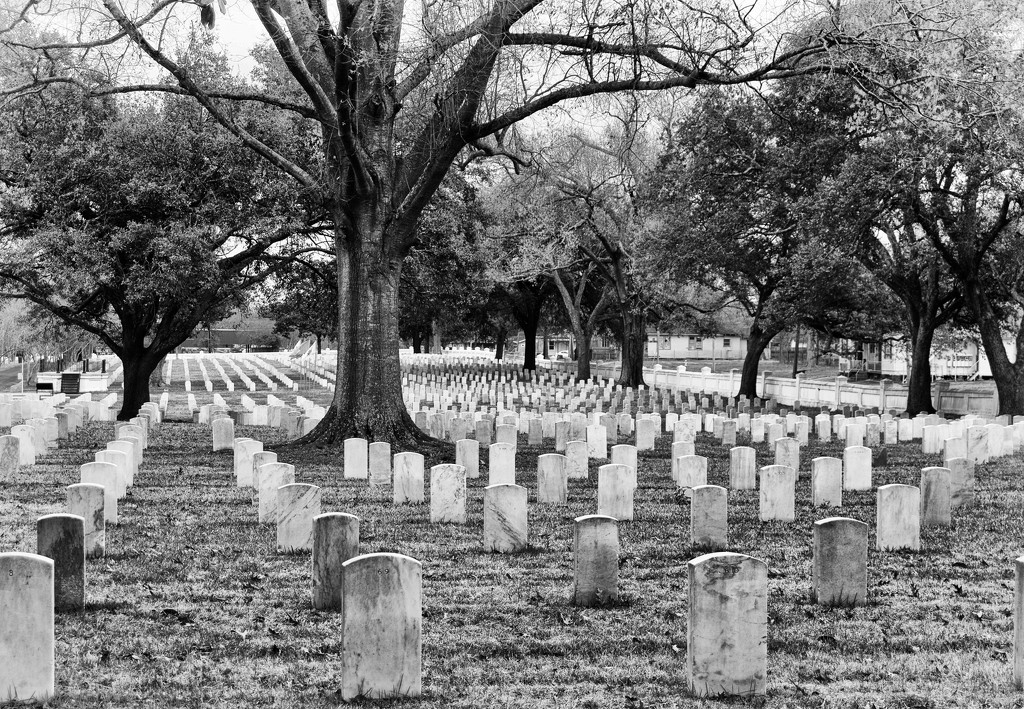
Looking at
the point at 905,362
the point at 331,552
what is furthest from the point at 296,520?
the point at 905,362

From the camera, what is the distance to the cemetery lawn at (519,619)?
17.7 feet

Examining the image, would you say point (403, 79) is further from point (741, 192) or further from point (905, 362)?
point (905, 362)

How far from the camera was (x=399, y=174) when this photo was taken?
16891 mm

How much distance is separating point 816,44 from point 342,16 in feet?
20.8

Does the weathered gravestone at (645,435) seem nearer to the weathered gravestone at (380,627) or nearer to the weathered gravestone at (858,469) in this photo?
the weathered gravestone at (858,469)

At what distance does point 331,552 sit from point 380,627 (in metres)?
1.77

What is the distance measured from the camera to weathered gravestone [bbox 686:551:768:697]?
526 cm

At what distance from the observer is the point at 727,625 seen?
527 cm

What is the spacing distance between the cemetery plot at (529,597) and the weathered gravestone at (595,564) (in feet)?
0.03

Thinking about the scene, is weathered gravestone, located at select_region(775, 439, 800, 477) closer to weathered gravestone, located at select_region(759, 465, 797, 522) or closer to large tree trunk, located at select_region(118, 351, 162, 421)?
weathered gravestone, located at select_region(759, 465, 797, 522)

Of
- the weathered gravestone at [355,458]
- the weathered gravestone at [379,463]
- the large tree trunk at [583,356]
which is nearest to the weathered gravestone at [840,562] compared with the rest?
the weathered gravestone at [379,463]

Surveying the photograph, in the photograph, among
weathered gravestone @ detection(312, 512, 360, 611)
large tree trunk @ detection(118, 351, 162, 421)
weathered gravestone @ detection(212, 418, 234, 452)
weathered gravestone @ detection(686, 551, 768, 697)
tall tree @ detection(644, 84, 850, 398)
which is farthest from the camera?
large tree trunk @ detection(118, 351, 162, 421)

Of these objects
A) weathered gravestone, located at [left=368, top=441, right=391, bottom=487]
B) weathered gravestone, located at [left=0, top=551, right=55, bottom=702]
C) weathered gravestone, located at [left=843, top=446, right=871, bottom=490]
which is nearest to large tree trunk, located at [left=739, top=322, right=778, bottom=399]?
weathered gravestone, located at [left=843, top=446, right=871, bottom=490]

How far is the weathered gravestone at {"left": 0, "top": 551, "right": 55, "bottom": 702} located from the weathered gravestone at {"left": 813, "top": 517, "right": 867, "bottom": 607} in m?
4.51
